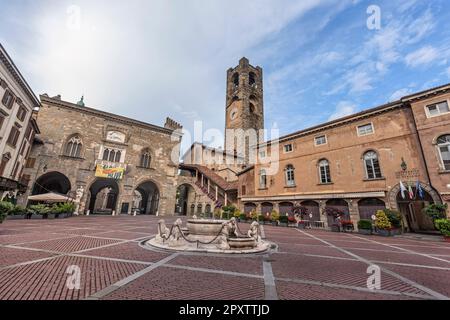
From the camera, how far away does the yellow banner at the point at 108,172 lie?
25.5 metres

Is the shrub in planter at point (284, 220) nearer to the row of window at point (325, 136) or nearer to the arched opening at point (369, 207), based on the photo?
the arched opening at point (369, 207)

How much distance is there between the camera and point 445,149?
45.9 ft

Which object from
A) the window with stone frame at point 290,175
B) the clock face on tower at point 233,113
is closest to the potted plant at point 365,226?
the window with stone frame at point 290,175

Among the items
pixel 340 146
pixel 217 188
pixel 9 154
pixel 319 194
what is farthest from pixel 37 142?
pixel 340 146

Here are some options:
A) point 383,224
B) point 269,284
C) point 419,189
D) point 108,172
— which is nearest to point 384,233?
point 383,224

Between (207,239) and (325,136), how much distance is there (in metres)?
16.7

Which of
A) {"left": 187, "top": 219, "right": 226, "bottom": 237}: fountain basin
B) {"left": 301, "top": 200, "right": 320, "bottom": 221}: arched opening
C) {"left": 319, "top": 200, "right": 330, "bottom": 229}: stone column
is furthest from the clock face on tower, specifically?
{"left": 187, "top": 219, "right": 226, "bottom": 237}: fountain basin

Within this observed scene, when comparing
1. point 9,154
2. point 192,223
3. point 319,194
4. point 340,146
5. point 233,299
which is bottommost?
point 233,299

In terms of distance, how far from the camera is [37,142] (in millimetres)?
23109

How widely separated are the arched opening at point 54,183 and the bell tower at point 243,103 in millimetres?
28095

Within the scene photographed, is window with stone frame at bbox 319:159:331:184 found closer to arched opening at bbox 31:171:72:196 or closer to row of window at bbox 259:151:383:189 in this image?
row of window at bbox 259:151:383:189

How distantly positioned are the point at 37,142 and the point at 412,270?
107 feet

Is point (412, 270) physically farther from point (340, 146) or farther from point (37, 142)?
point (37, 142)

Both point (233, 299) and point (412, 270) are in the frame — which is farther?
point (412, 270)
